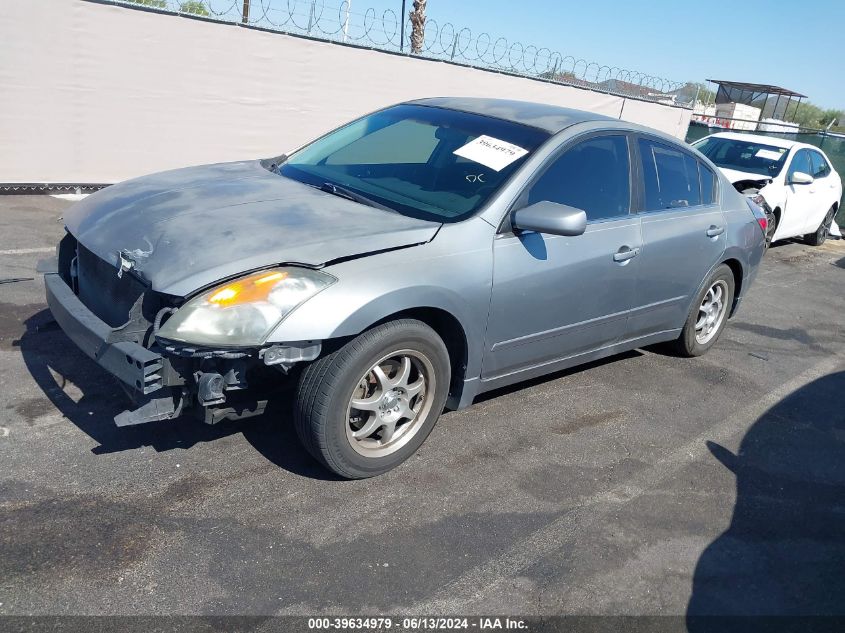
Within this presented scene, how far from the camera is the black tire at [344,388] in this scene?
336cm

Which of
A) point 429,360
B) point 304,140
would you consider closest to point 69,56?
point 304,140

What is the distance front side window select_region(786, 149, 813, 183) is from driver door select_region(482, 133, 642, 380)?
7.42m

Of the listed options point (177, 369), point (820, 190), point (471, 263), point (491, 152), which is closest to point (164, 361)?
point (177, 369)

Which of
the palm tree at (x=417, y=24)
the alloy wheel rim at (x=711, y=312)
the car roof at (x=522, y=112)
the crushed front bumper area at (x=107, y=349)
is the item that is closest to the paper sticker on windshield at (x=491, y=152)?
the car roof at (x=522, y=112)

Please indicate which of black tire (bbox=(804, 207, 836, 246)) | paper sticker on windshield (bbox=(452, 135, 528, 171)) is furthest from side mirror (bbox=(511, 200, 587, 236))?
black tire (bbox=(804, 207, 836, 246))

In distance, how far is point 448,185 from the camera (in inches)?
165

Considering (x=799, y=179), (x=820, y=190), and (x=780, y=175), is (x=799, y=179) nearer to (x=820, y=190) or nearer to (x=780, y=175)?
(x=780, y=175)

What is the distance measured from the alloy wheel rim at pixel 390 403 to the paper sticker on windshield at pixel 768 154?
30.1 ft

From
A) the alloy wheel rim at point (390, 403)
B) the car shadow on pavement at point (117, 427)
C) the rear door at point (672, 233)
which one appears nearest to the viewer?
the alloy wheel rim at point (390, 403)

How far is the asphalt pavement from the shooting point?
2924 millimetres

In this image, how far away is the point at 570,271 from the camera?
4270 mm

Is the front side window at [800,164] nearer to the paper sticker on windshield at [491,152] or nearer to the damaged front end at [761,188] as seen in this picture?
the damaged front end at [761,188]

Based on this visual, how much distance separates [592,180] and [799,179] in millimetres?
→ 7702

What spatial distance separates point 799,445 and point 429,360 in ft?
8.58
